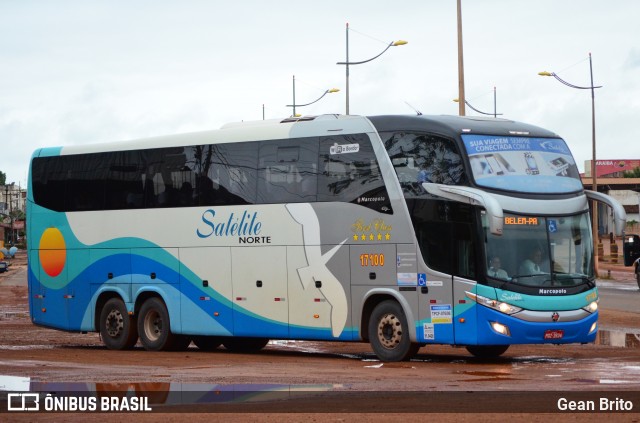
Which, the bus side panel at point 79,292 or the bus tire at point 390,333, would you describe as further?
the bus side panel at point 79,292

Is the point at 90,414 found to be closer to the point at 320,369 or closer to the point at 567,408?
the point at 567,408

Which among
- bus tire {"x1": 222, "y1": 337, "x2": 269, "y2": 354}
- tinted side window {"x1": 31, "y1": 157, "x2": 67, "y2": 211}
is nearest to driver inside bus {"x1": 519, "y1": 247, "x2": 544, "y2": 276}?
bus tire {"x1": 222, "y1": 337, "x2": 269, "y2": 354}

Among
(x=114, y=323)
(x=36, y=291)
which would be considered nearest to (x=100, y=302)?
(x=114, y=323)

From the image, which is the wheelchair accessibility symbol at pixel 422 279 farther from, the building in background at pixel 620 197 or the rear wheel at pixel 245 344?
the building in background at pixel 620 197

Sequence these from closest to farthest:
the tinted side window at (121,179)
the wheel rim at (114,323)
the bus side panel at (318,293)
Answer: the bus side panel at (318,293) < the tinted side window at (121,179) < the wheel rim at (114,323)

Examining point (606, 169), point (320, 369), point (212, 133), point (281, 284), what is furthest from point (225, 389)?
point (606, 169)

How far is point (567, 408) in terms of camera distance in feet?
41.4

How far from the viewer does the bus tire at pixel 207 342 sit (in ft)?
85.7

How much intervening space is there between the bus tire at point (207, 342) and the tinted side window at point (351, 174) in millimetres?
5249

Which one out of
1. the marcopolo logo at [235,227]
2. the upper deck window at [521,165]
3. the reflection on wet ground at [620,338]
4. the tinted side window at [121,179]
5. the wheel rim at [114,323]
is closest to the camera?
the upper deck window at [521,165]

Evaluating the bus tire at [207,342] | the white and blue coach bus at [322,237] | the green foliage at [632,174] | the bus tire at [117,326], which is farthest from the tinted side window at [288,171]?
the green foliage at [632,174]

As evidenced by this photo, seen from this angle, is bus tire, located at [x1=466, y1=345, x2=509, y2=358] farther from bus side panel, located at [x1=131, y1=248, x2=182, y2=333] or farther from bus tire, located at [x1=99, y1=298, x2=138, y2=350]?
bus tire, located at [x1=99, y1=298, x2=138, y2=350]

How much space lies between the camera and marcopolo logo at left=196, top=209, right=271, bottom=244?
77.0ft

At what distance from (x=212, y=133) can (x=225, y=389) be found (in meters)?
10.1
